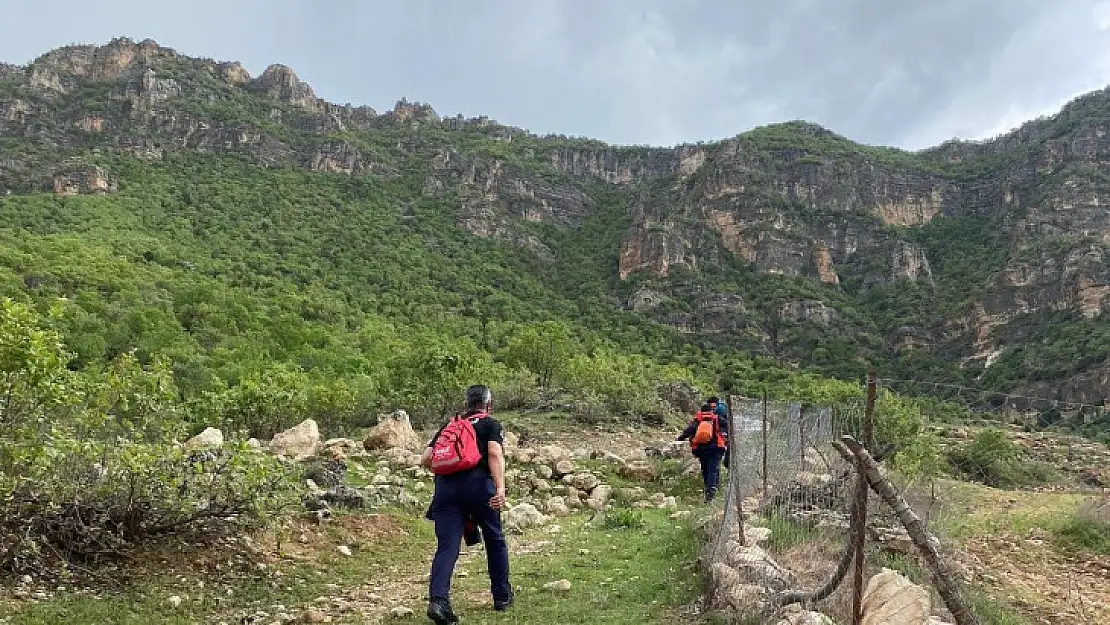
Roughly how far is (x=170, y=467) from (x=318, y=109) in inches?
5359

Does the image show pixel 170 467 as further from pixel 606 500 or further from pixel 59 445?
pixel 606 500

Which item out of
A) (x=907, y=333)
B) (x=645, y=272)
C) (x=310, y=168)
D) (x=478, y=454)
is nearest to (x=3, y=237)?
(x=310, y=168)

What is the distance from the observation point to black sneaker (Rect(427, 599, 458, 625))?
4617mm

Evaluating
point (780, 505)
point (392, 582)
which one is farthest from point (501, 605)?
point (780, 505)

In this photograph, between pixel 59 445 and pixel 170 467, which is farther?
pixel 170 467

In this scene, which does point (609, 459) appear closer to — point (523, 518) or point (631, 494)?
point (631, 494)

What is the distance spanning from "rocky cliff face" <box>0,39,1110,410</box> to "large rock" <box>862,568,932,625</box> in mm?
78612

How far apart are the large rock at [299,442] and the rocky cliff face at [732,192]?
73362mm

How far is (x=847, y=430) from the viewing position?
23.6 ft

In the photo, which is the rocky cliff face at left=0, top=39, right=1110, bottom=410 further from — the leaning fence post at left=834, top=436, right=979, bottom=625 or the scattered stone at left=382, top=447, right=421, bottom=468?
the leaning fence post at left=834, top=436, right=979, bottom=625

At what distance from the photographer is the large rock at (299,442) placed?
11.9 metres

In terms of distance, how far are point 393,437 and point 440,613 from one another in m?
9.23

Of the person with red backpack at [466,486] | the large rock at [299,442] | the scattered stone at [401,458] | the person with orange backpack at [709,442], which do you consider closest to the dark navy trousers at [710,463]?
the person with orange backpack at [709,442]

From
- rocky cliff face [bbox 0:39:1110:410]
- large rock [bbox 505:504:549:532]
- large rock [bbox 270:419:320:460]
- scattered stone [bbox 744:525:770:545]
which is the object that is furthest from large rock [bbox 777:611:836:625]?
rocky cliff face [bbox 0:39:1110:410]
